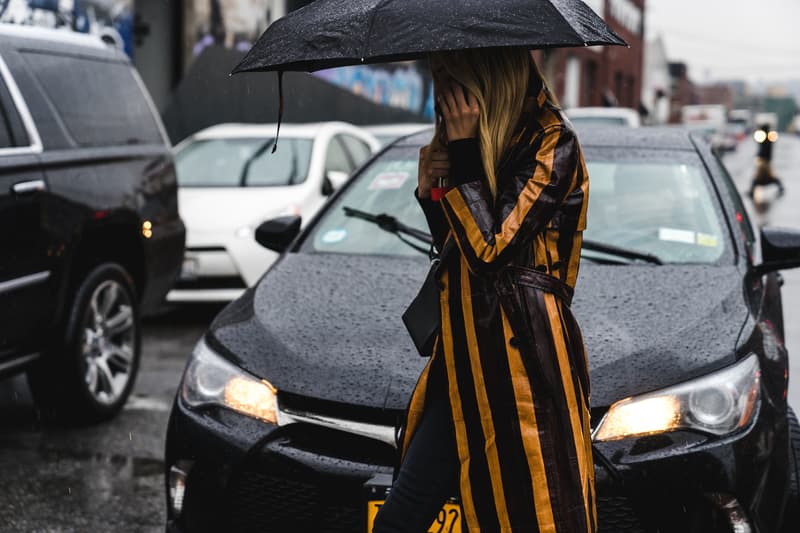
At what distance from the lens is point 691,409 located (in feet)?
10.1

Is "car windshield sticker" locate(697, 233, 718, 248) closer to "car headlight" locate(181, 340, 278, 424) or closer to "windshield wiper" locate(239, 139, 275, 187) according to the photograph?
"car headlight" locate(181, 340, 278, 424)

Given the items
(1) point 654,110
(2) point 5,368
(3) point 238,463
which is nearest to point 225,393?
(3) point 238,463

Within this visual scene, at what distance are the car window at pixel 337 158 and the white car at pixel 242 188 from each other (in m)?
0.01

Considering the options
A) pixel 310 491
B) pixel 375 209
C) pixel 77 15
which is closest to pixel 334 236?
pixel 375 209

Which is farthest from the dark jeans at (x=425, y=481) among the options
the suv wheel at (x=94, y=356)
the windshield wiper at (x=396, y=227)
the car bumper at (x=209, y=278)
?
the car bumper at (x=209, y=278)

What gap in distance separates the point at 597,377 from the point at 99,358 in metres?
3.23

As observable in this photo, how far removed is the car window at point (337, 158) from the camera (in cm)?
991

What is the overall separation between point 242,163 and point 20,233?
4.86 meters

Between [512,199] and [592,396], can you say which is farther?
[592,396]

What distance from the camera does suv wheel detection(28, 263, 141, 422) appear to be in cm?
531

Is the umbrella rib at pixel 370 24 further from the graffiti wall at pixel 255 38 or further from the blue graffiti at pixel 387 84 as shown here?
the blue graffiti at pixel 387 84

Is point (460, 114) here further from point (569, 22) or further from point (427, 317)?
point (427, 317)

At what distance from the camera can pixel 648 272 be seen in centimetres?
388

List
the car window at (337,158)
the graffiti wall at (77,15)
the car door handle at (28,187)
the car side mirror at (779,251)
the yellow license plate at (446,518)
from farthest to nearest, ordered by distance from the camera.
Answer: the graffiti wall at (77,15) < the car window at (337,158) < the car door handle at (28,187) < the car side mirror at (779,251) < the yellow license plate at (446,518)
